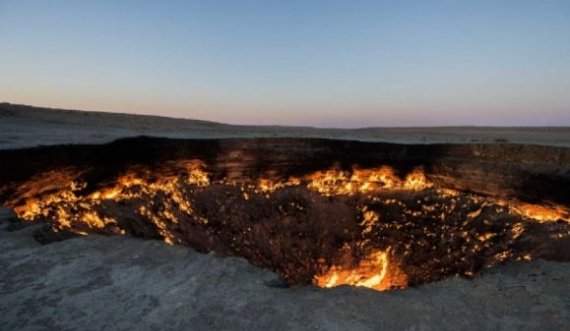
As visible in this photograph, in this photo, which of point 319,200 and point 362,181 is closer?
point 362,181

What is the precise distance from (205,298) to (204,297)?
1 centimetres

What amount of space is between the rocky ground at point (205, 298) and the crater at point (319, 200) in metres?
2.35

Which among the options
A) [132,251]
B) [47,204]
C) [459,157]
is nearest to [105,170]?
[47,204]

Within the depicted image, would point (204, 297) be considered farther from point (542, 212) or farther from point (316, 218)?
point (316, 218)

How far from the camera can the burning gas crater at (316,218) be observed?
17.5 ft

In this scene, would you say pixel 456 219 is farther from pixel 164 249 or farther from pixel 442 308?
pixel 164 249

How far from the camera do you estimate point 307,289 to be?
221cm

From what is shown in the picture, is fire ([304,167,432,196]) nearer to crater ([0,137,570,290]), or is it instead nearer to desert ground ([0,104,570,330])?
crater ([0,137,570,290])

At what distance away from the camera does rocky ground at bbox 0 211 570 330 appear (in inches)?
73.0

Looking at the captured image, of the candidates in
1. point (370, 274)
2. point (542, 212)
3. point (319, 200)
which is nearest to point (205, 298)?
point (542, 212)

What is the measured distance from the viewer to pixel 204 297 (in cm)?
204

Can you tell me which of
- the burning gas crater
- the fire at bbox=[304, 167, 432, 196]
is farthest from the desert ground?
the fire at bbox=[304, 167, 432, 196]

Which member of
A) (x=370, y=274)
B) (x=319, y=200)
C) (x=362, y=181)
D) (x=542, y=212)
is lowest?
(x=370, y=274)

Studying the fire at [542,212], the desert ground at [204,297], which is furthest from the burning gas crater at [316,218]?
the desert ground at [204,297]
